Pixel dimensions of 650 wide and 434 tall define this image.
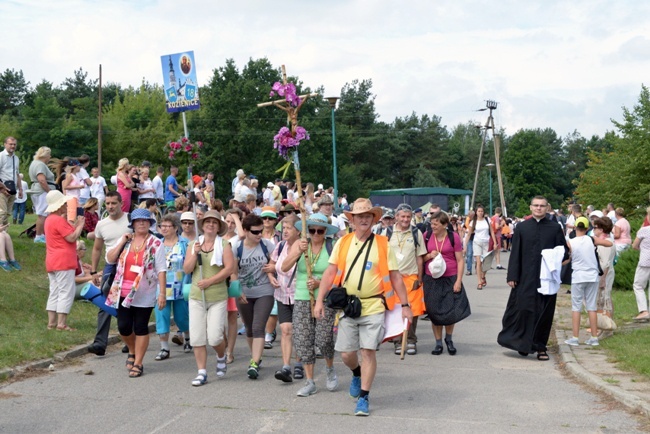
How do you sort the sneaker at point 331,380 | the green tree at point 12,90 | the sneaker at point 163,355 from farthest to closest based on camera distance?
the green tree at point 12,90
the sneaker at point 163,355
the sneaker at point 331,380

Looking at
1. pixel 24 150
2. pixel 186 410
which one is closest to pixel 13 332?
pixel 186 410

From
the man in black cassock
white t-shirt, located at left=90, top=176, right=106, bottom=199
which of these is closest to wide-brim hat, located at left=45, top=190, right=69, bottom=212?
the man in black cassock

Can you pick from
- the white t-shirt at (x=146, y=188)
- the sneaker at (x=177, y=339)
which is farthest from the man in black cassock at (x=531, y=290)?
the white t-shirt at (x=146, y=188)

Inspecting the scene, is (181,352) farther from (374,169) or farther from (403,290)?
(374,169)

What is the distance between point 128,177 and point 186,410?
12312mm

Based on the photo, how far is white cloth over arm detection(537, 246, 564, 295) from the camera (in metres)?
11.0

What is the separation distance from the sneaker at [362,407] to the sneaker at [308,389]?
0.92 meters

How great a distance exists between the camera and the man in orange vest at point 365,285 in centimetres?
777

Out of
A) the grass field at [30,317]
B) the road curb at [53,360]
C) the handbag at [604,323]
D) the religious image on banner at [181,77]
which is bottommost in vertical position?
the handbag at [604,323]

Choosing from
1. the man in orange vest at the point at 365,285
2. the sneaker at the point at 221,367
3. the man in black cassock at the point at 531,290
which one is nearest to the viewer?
the man in orange vest at the point at 365,285

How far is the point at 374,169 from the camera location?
9781 centimetres

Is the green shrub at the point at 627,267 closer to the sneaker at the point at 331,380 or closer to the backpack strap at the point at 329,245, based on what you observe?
the backpack strap at the point at 329,245

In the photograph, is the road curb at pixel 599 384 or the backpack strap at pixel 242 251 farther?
the backpack strap at pixel 242 251

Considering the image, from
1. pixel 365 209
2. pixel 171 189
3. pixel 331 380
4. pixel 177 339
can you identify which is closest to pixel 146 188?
pixel 171 189
